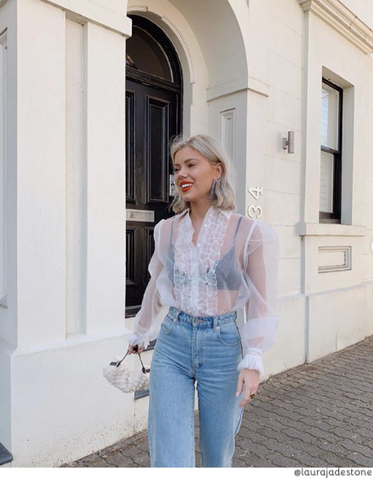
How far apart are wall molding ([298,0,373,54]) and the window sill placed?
2.52 meters

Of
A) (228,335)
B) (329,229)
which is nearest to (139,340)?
(228,335)

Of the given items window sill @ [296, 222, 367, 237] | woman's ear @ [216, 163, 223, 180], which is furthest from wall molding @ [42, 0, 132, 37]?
A: window sill @ [296, 222, 367, 237]

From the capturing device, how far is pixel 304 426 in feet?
11.1

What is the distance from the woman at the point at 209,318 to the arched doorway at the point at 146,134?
6.55 ft

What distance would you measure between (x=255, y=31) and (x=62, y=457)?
4.13 metres

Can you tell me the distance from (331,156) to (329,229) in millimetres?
1316

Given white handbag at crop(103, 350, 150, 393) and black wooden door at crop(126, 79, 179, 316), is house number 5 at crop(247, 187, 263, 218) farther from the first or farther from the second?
white handbag at crop(103, 350, 150, 393)

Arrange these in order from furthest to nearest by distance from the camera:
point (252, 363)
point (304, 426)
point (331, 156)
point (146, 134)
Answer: point (331, 156) < point (146, 134) < point (304, 426) < point (252, 363)

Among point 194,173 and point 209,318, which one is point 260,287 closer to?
point 209,318

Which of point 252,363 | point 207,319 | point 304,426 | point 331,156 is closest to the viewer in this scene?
point 252,363

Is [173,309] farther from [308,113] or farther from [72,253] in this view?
[308,113]

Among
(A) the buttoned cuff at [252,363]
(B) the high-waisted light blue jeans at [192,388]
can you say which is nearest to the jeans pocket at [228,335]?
(B) the high-waisted light blue jeans at [192,388]

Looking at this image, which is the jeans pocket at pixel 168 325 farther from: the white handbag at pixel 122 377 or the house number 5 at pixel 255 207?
the house number 5 at pixel 255 207

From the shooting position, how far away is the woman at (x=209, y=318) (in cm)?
176
